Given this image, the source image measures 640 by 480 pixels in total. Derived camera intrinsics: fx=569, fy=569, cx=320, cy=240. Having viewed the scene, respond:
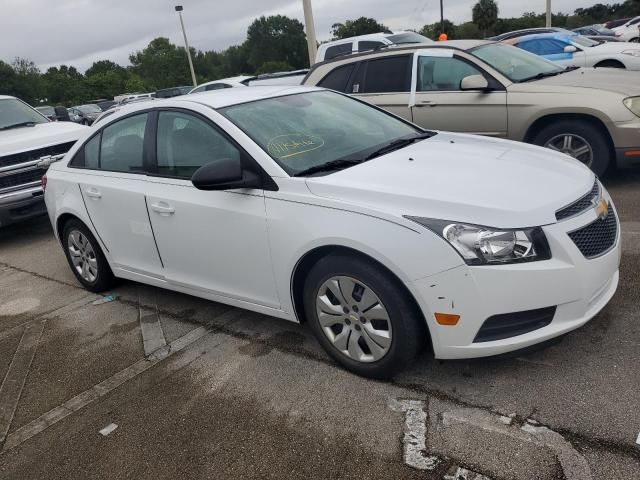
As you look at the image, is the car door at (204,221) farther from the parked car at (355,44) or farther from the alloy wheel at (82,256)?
the parked car at (355,44)

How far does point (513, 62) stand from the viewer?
22.2 ft

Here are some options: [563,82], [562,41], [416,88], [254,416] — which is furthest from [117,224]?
[562,41]

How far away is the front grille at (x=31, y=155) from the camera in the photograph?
7.11 metres

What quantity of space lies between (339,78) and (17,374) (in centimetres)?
528

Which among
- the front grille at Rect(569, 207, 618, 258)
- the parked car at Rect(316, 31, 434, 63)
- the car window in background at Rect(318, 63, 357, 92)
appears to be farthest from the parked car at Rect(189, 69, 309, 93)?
the front grille at Rect(569, 207, 618, 258)

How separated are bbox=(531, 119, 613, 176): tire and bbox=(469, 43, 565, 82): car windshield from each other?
2.45ft

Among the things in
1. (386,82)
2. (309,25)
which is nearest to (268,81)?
(309,25)

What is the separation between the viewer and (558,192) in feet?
9.70

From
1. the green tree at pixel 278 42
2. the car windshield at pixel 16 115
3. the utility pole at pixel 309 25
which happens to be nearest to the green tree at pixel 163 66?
the green tree at pixel 278 42

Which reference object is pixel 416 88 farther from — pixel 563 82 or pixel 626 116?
pixel 626 116

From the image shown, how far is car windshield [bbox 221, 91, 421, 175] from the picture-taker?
351 cm

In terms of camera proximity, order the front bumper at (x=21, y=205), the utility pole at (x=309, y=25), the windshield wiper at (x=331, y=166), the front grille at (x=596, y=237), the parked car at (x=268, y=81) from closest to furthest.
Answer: the front grille at (x=596, y=237) < the windshield wiper at (x=331, y=166) < the front bumper at (x=21, y=205) < the parked car at (x=268, y=81) < the utility pole at (x=309, y=25)

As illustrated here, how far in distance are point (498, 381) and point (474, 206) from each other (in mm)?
961

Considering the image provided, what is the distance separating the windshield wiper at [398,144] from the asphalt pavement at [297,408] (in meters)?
1.29
